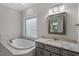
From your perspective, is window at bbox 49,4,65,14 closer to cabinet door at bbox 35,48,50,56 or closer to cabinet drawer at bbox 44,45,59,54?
cabinet drawer at bbox 44,45,59,54

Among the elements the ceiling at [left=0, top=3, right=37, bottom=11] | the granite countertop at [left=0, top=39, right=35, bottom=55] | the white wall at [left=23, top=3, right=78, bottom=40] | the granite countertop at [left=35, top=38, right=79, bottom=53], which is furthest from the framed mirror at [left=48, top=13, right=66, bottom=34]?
the granite countertop at [left=0, top=39, right=35, bottom=55]

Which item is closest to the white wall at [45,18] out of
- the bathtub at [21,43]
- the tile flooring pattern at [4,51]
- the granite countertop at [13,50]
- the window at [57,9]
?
the window at [57,9]

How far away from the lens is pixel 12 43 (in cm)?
182

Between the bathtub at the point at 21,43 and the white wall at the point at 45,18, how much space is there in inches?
12.1

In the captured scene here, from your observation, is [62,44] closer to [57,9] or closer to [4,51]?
[57,9]

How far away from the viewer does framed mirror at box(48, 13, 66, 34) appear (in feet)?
5.36

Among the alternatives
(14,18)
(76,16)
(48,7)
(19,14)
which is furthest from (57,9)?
(14,18)

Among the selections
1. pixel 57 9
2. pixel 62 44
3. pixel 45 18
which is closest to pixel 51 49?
pixel 62 44

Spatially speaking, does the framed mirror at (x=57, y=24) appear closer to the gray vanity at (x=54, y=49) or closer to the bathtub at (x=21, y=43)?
the gray vanity at (x=54, y=49)

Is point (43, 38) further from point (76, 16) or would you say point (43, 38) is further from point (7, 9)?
point (7, 9)

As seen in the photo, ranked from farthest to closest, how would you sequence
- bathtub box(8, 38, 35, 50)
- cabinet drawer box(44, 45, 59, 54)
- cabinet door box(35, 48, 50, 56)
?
bathtub box(8, 38, 35, 50), cabinet door box(35, 48, 50, 56), cabinet drawer box(44, 45, 59, 54)

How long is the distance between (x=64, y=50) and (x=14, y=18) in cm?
123

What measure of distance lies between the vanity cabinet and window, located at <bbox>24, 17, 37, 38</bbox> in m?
0.27

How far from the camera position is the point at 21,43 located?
190 cm
